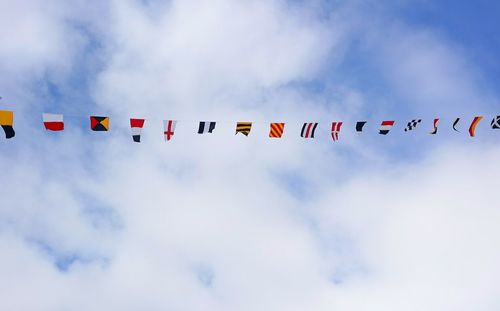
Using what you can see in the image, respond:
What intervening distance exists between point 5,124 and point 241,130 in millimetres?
13283

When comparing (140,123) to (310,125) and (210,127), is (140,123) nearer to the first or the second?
(210,127)

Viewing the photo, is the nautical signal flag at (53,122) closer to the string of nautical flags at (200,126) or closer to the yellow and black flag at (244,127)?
the string of nautical flags at (200,126)

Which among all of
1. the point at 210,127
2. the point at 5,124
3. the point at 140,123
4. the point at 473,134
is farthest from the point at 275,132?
the point at 5,124

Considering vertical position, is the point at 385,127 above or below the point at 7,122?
above

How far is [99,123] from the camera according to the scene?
2552 centimetres

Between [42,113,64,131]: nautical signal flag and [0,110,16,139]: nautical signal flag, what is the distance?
1.56 m

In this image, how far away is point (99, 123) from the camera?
2552cm

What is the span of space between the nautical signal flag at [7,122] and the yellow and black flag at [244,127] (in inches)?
500

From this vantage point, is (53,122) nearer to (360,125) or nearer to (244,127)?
(244,127)

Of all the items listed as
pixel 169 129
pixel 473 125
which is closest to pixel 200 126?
pixel 169 129

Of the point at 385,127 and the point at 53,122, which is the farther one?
the point at 385,127

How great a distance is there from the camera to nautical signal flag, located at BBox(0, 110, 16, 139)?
2297cm

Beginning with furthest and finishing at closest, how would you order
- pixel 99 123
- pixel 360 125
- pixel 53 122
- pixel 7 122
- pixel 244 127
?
1. pixel 360 125
2. pixel 244 127
3. pixel 99 123
4. pixel 53 122
5. pixel 7 122

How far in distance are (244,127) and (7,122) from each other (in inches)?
526
